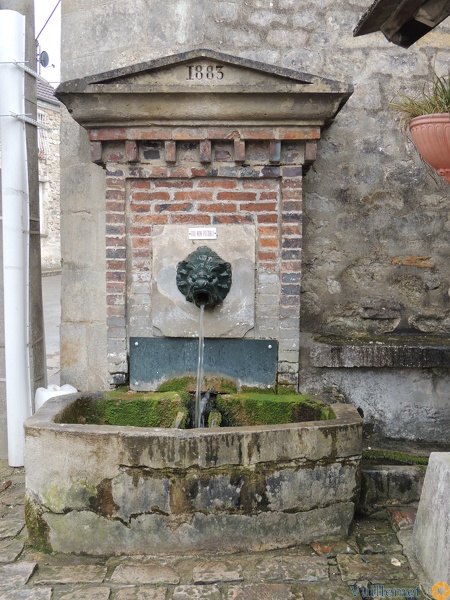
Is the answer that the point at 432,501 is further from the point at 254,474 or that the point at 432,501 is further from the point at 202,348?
the point at 202,348

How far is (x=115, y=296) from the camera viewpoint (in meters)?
3.82

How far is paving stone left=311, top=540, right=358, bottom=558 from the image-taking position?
3037 mm

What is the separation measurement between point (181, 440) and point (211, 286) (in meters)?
0.99

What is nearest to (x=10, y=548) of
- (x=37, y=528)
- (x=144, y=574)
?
(x=37, y=528)

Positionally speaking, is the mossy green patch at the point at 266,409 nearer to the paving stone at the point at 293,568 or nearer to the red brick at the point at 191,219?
the paving stone at the point at 293,568

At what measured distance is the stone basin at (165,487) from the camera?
9.87 ft

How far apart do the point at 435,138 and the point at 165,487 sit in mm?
2083

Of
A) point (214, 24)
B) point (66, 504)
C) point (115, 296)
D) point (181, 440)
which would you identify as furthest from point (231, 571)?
point (214, 24)

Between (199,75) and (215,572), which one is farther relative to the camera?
(199,75)

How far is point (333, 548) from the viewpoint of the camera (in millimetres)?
3078

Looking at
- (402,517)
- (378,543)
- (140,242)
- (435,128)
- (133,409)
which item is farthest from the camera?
(140,242)

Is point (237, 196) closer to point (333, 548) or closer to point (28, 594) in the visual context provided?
point (333, 548)

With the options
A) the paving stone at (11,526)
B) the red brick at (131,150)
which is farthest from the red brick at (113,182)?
the paving stone at (11,526)

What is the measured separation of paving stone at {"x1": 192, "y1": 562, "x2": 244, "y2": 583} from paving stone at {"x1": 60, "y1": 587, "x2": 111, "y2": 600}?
15.3 inches
